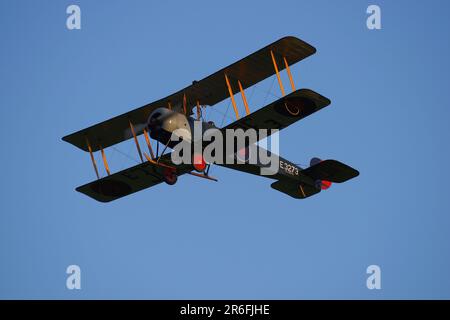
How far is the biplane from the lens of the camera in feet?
79.1

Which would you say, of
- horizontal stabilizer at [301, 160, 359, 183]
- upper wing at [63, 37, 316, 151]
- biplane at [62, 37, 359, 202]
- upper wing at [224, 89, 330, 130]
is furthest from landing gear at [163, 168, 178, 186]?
horizontal stabilizer at [301, 160, 359, 183]

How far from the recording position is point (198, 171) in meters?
25.4

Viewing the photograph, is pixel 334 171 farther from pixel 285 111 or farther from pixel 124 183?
pixel 124 183

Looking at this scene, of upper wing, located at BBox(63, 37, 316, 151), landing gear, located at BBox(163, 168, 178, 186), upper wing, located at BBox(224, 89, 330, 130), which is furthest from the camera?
landing gear, located at BBox(163, 168, 178, 186)

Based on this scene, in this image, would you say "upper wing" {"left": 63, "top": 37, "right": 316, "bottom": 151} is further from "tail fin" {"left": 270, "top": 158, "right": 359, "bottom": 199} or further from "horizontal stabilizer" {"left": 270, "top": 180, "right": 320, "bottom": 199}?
"horizontal stabilizer" {"left": 270, "top": 180, "right": 320, "bottom": 199}

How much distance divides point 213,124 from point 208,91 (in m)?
1.25

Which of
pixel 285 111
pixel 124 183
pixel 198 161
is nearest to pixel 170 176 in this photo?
pixel 198 161

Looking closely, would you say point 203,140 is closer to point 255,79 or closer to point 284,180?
point 255,79

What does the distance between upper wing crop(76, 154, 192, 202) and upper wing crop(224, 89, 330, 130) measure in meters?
3.25

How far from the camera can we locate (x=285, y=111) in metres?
23.9
